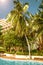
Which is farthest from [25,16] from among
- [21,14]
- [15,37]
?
[15,37]

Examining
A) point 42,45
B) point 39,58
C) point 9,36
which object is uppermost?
point 9,36

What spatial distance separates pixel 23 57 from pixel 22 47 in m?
5.78

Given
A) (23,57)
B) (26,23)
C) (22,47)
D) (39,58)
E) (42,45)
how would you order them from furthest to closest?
1. (22,47)
2. (42,45)
3. (26,23)
4. (23,57)
5. (39,58)

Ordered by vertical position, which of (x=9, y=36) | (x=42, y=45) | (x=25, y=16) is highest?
(x=25, y=16)

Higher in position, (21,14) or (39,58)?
(21,14)

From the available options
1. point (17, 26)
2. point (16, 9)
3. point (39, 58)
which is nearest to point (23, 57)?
point (39, 58)

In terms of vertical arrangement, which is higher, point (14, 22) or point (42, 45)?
point (14, 22)

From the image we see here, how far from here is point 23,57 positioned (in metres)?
24.4

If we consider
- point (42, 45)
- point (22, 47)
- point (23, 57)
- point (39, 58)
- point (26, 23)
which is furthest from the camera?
point (22, 47)

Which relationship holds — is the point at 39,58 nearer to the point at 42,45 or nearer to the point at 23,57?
the point at 23,57

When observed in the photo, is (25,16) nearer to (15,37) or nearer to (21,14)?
(21,14)

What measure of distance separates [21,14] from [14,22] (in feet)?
5.99

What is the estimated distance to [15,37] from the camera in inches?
1144

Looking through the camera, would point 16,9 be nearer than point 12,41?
Yes
